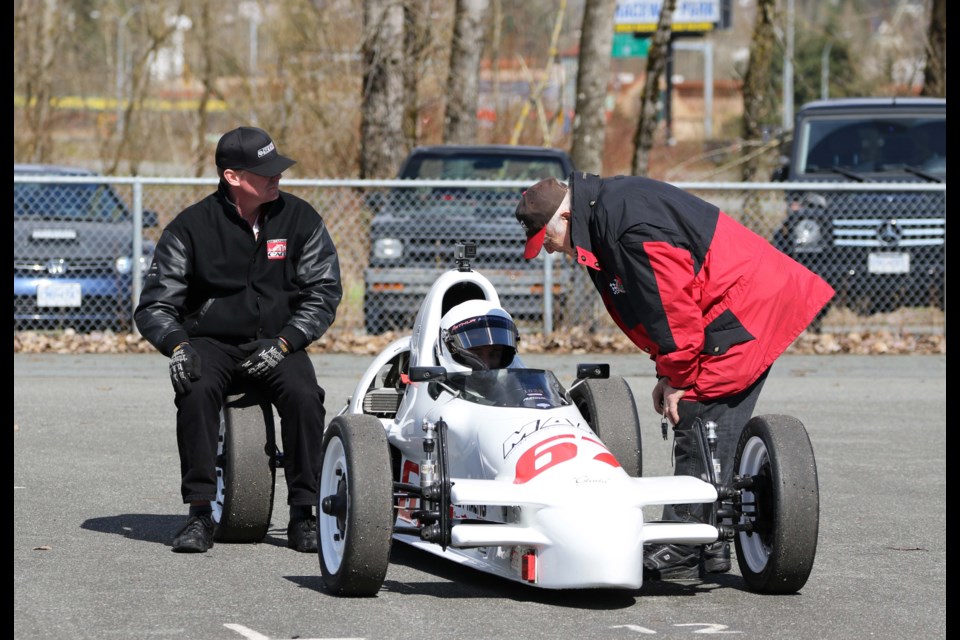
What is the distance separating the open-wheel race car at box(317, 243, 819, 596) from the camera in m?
6.11

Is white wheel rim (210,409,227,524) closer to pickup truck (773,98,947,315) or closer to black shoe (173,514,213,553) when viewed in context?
black shoe (173,514,213,553)

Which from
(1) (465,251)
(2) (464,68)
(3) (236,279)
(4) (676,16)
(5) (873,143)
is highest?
(4) (676,16)

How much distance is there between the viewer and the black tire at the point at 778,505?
20.9 feet

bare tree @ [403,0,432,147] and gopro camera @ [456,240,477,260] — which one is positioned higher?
bare tree @ [403,0,432,147]

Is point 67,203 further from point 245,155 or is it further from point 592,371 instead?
point 592,371

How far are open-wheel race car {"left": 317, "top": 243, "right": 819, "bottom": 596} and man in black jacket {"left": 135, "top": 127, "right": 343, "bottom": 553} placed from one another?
550mm

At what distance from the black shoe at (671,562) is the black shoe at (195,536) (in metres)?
2.14

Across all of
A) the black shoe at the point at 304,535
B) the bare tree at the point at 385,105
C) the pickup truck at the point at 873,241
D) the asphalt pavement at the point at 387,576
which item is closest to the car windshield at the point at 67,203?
the asphalt pavement at the point at 387,576

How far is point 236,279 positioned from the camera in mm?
7664

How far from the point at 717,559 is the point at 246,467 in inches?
87.4

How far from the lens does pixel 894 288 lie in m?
16.8

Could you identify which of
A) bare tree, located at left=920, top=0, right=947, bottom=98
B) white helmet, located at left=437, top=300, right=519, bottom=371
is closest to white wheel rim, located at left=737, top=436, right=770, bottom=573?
white helmet, located at left=437, top=300, right=519, bottom=371

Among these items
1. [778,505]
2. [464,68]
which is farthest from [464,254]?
[464,68]

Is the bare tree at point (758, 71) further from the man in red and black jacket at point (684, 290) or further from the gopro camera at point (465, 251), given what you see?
the man in red and black jacket at point (684, 290)
